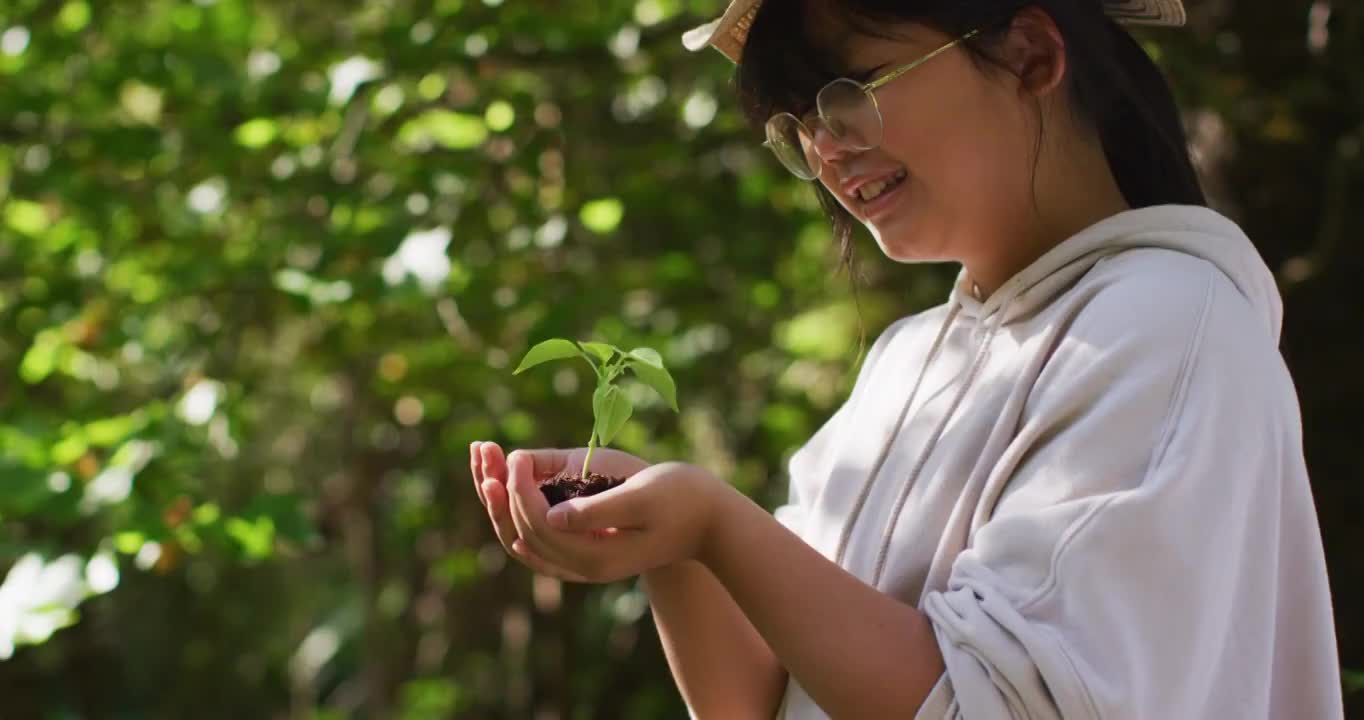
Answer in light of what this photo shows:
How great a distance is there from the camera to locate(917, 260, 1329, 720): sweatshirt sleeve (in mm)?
1033

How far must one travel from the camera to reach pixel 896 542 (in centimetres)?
126

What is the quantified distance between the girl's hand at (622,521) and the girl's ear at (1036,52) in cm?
45

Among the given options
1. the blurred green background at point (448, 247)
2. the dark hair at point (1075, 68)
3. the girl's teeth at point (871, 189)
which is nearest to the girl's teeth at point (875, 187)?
the girl's teeth at point (871, 189)

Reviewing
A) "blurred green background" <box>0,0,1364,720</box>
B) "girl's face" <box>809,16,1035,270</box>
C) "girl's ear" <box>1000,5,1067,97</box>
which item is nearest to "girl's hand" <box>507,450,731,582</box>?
"girl's face" <box>809,16,1035,270</box>

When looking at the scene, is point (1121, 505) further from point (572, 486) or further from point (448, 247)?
point (448, 247)

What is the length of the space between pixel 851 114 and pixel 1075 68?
0.70ft

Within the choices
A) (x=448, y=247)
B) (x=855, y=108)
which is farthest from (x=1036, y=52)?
(x=448, y=247)

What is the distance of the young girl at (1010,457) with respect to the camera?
1.05m

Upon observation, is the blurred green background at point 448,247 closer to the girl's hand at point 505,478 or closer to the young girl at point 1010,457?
the girl's hand at point 505,478

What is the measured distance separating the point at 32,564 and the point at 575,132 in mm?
1482

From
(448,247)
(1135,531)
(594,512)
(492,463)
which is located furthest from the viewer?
(448,247)

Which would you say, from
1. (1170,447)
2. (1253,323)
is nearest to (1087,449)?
(1170,447)

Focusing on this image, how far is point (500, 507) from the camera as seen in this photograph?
4.08 feet

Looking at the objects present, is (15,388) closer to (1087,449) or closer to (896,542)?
(896,542)
